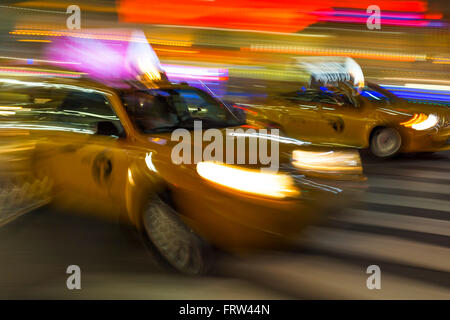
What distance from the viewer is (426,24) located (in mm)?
18062

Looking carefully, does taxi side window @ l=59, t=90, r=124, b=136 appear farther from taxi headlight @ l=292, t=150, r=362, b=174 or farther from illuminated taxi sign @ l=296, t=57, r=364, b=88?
illuminated taxi sign @ l=296, t=57, r=364, b=88

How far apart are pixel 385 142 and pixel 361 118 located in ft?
2.07

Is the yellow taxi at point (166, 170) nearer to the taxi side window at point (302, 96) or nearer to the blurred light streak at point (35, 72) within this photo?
the blurred light streak at point (35, 72)

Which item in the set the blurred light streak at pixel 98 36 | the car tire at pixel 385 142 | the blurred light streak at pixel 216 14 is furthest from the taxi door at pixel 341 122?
the blurred light streak at pixel 216 14

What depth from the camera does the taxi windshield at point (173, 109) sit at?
4395 mm

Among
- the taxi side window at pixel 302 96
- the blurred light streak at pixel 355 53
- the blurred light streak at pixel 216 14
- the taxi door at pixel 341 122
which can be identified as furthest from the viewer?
the blurred light streak at pixel 355 53

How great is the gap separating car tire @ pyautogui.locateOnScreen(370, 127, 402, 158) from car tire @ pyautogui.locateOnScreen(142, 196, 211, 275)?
20.4ft

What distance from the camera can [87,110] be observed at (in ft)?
15.1

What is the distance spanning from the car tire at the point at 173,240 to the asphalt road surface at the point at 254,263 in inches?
3.5

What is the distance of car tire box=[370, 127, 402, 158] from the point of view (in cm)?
877

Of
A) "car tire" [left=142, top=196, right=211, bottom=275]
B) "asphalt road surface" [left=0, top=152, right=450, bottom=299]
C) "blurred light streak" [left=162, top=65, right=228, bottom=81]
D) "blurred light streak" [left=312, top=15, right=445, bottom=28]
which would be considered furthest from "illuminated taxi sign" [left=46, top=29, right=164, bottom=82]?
"blurred light streak" [left=312, top=15, right=445, bottom=28]

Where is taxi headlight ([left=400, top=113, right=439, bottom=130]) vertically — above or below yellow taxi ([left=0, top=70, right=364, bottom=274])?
above

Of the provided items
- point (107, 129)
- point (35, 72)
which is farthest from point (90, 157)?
point (35, 72)
